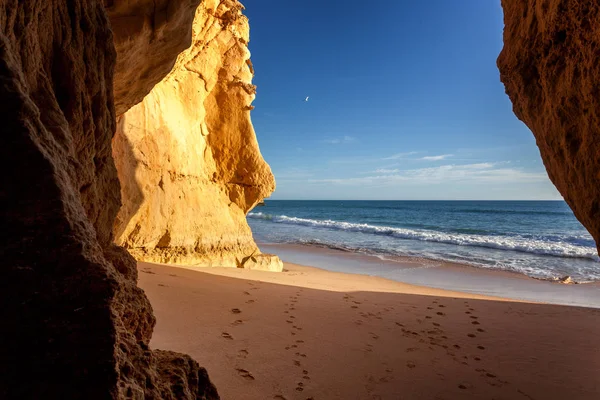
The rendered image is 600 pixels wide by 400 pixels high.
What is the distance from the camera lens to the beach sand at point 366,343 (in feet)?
10.6

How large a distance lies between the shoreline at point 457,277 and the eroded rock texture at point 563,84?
20.6 feet

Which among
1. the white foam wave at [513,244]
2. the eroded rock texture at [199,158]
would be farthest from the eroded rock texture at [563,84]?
the white foam wave at [513,244]

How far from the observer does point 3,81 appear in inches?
50.5

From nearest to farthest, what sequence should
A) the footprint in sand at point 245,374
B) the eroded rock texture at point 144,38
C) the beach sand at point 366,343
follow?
the footprint in sand at point 245,374 < the beach sand at point 366,343 < the eroded rock texture at point 144,38

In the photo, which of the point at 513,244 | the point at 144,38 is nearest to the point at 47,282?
the point at 144,38

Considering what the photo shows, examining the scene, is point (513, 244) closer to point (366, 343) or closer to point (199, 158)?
point (199, 158)

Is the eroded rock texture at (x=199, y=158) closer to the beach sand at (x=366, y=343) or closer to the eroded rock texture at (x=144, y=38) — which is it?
the beach sand at (x=366, y=343)

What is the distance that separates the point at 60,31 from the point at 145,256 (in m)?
7.42

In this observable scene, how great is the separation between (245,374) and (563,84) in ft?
14.3

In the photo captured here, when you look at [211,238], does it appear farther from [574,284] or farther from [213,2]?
[574,284]

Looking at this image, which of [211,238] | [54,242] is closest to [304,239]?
[211,238]

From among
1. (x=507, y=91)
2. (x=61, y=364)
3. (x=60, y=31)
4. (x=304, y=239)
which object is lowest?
(x=304, y=239)

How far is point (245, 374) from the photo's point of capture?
311cm

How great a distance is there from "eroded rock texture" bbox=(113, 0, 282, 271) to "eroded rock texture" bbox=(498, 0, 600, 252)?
7703mm
